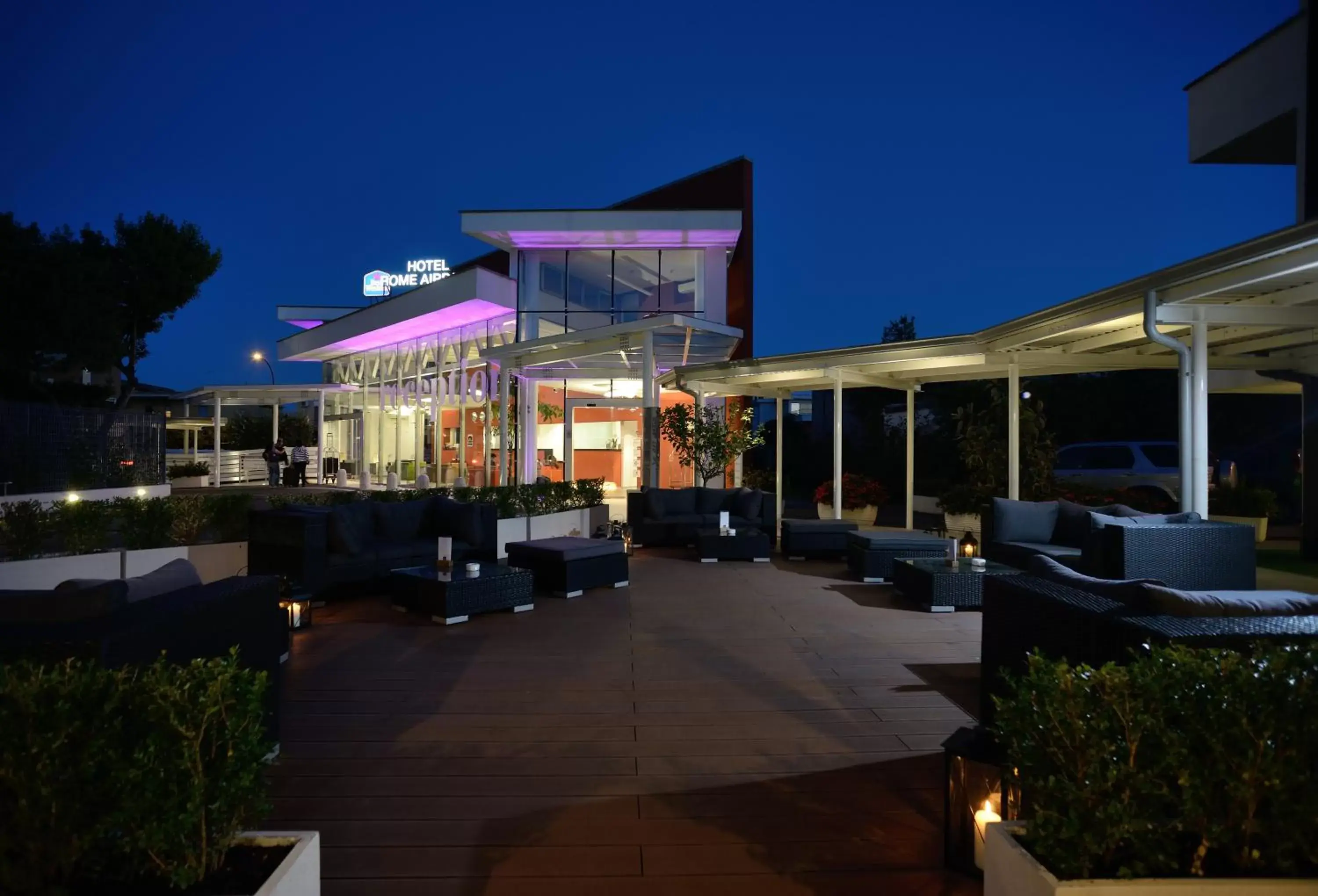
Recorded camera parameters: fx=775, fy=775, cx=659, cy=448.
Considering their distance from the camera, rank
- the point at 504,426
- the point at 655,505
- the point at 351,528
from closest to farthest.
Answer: the point at 351,528 → the point at 655,505 → the point at 504,426

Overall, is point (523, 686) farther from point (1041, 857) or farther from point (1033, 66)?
point (1033, 66)

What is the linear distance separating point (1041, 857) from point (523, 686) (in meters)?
3.11

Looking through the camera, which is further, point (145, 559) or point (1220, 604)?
point (145, 559)

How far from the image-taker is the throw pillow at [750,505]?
10648 mm

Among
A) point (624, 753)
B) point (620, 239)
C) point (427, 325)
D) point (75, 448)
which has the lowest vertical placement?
point (624, 753)

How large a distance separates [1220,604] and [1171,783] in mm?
1388

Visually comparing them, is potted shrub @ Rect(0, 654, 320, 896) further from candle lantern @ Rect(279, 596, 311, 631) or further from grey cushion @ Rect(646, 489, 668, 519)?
grey cushion @ Rect(646, 489, 668, 519)

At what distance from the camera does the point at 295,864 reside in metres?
1.80

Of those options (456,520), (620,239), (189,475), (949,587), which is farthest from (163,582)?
(189,475)

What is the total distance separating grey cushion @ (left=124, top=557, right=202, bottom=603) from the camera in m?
3.13

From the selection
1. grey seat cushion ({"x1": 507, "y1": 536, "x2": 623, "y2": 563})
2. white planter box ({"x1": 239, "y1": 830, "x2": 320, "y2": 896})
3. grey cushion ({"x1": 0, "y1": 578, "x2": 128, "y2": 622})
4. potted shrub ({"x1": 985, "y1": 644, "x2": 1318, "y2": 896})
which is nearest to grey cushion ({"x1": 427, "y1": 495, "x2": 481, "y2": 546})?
grey seat cushion ({"x1": 507, "y1": 536, "x2": 623, "y2": 563})

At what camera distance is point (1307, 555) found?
32.1ft

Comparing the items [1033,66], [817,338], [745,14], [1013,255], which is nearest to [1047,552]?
[745,14]

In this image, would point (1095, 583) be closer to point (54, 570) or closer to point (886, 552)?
point (886, 552)
